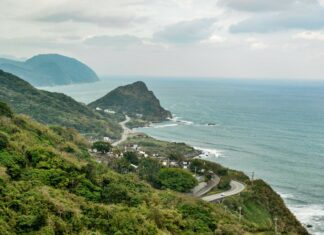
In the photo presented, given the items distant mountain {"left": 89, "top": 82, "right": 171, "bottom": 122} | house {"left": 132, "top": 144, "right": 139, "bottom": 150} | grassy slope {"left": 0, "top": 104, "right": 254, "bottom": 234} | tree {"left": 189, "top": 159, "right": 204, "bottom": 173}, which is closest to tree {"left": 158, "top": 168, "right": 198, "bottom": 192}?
grassy slope {"left": 0, "top": 104, "right": 254, "bottom": 234}

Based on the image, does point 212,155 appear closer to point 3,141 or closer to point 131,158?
point 131,158

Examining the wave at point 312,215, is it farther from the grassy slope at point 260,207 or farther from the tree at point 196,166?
the tree at point 196,166

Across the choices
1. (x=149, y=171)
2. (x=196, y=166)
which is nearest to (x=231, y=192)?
A: (x=196, y=166)

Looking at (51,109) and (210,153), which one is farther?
(51,109)

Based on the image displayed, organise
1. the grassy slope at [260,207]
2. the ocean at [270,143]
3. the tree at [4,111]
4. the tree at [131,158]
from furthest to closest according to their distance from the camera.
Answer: the ocean at [270,143] → the tree at [131,158] → the tree at [4,111] → the grassy slope at [260,207]

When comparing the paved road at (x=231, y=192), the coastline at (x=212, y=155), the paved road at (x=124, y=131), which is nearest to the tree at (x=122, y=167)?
the paved road at (x=231, y=192)

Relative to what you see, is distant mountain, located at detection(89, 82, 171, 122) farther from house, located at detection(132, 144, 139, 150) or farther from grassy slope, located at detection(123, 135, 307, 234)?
grassy slope, located at detection(123, 135, 307, 234)
